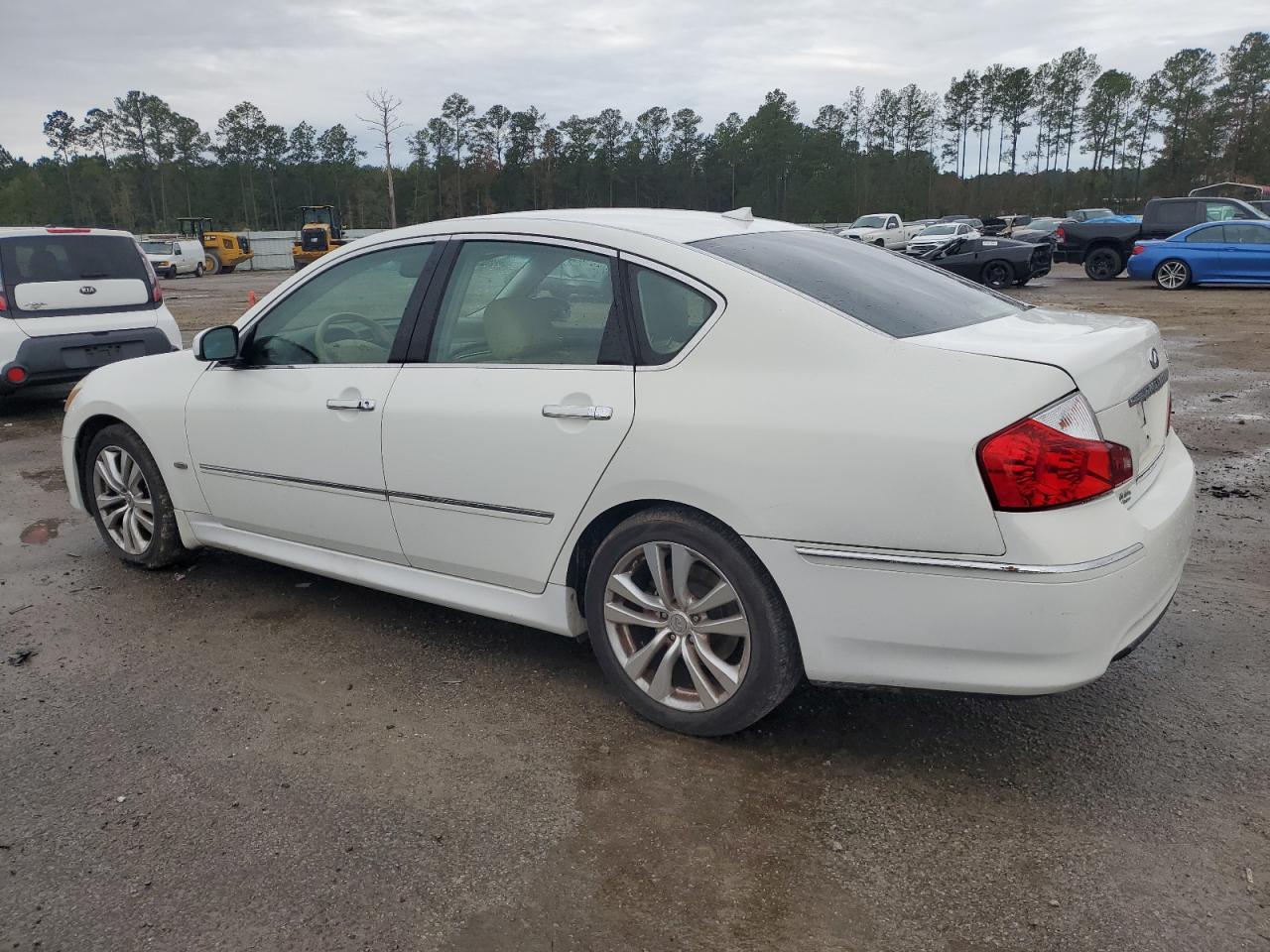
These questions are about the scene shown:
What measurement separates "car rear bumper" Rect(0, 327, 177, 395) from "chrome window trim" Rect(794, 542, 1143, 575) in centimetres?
734

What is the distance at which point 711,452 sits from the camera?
9.09ft

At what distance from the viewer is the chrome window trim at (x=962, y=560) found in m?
2.41

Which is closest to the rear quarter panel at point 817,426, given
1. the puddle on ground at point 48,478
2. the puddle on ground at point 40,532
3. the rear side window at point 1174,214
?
the puddle on ground at point 40,532

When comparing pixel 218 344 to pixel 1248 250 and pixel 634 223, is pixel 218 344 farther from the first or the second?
pixel 1248 250

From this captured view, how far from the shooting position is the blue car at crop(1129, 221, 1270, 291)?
18391 mm

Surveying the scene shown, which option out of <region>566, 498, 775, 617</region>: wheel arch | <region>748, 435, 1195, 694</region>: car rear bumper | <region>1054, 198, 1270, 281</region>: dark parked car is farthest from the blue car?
<region>566, 498, 775, 617</region>: wheel arch

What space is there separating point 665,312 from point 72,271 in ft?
25.4

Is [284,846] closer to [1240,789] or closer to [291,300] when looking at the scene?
[291,300]

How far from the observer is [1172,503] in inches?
111

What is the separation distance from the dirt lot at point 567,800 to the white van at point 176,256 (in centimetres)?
4062

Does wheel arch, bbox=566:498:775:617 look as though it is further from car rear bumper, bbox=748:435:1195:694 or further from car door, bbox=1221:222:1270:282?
car door, bbox=1221:222:1270:282

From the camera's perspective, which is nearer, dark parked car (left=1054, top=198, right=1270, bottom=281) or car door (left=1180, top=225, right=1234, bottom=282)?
car door (left=1180, top=225, right=1234, bottom=282)

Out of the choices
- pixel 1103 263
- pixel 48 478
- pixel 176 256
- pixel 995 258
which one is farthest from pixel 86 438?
pixel 176 256

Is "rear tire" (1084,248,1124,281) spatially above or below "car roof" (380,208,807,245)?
below
